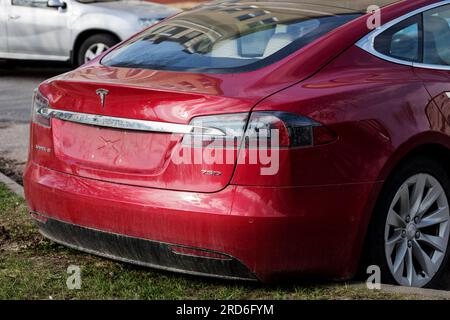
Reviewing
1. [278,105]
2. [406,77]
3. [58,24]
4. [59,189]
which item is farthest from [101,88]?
[58,24]

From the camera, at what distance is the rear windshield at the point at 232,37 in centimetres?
504

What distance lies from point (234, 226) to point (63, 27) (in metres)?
9.66

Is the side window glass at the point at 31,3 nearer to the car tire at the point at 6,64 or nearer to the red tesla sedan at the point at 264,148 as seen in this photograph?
the car tire at the point at 6,64

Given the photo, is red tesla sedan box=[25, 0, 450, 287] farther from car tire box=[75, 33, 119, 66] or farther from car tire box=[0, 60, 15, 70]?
car tire box=[0, 60, 15, 70]

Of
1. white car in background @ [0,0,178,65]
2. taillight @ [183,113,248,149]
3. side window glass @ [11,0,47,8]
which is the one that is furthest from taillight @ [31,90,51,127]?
side window glass @ [11,0,47,8]

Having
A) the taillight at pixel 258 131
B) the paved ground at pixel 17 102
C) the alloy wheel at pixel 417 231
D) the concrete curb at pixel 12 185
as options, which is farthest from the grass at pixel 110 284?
the paved ground at pixel 17 102

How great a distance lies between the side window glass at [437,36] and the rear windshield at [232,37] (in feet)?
1.38

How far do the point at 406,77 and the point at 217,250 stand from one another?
1.34 m

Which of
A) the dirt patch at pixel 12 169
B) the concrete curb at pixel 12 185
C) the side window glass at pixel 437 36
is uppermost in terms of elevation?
the side window glass at pixel 437 36

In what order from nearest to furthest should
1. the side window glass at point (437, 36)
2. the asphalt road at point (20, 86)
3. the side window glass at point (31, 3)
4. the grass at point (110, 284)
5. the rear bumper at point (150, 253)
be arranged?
1. the rear bumper at point (150, 253)
2. the grass at point (110, 284)
3. the side window glass at point (437, 36)
4. the asphalt road at point (20, 86)
5. the side window glass at point (31, 3)

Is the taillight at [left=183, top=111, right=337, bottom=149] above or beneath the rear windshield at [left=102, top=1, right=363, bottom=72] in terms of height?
beneath

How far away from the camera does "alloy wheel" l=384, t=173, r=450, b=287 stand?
5035 mm

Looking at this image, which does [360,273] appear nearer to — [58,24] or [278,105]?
[278,105]

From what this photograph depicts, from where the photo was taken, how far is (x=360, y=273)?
496cm
